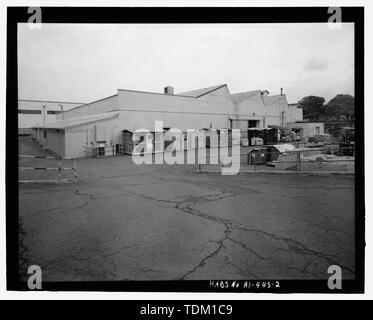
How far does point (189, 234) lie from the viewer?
3949 millimetres

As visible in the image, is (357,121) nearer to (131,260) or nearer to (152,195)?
(131,260)

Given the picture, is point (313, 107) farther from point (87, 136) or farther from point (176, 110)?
point (87, 136)

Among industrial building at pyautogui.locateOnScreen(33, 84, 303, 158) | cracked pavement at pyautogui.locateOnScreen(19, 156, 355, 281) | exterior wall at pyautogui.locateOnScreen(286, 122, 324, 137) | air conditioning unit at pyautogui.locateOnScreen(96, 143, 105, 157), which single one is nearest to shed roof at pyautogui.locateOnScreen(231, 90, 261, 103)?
industrial building at pyautogui.locateOnScreen(33, 84, 303, 158)

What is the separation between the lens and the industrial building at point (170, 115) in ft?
63.9

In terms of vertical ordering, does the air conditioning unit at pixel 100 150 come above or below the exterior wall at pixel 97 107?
below

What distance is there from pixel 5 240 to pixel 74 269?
80cm

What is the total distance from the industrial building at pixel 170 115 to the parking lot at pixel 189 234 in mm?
13132

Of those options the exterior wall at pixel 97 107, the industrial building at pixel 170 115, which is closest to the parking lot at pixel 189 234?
the industrial building at pixel 170 115

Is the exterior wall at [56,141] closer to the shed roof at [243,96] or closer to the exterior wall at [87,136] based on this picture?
the exterior wall at [87,136]

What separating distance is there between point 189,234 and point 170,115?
65.1 feet

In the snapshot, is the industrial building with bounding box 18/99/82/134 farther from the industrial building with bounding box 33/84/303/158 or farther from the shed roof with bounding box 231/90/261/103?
the shed roof with bounding box 231/90/261/103

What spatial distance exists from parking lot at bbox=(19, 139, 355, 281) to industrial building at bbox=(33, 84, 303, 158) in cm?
1313

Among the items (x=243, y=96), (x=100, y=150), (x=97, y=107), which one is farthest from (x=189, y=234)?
(x=97, y=107)

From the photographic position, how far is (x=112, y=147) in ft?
66.7
